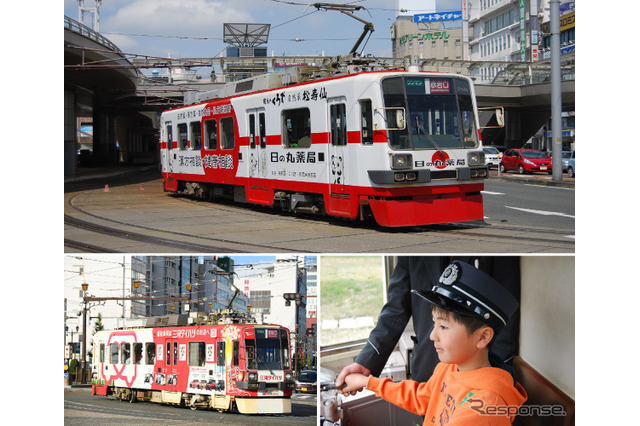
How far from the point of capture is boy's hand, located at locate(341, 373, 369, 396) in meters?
4.91

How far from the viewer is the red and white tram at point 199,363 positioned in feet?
32.3

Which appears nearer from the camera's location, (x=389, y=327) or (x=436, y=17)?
(x=389, y=327)

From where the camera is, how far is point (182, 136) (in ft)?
61.7

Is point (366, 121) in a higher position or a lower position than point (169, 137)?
lower

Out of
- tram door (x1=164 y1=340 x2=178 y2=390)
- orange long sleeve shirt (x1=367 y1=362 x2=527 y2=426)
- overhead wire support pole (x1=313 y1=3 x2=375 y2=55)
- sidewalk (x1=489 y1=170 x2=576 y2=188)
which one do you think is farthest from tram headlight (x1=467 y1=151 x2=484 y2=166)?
orange long sleeve shirt (x1=367 y1=362 x2=527 y2=426)

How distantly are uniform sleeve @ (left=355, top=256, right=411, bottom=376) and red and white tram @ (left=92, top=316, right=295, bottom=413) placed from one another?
4311 millimetres

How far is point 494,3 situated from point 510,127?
7.89 metres

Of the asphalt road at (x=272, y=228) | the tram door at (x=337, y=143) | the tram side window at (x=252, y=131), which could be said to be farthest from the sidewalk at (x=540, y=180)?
the tram side window at (x=252, y=131)

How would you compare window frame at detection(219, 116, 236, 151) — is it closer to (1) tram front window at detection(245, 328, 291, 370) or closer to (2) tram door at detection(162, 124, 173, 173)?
(2) tram door at detection(162, 124, 173, 173)

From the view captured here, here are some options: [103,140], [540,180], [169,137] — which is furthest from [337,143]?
[103,140]

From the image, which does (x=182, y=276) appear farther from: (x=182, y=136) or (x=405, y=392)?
(x=182, y=136)

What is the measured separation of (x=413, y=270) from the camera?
5.25 m

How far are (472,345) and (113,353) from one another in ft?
25.8

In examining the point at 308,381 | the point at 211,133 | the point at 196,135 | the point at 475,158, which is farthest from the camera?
the point at 196,135
